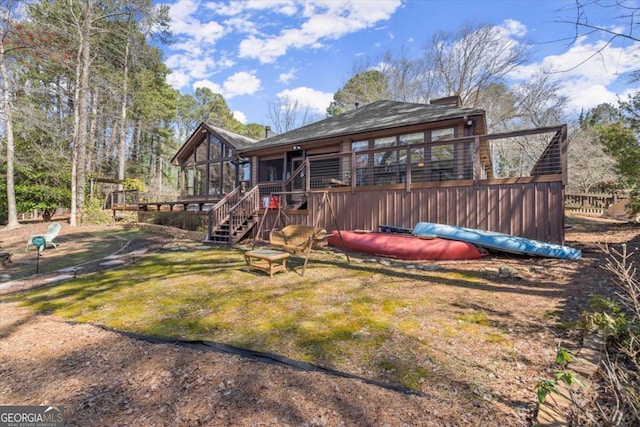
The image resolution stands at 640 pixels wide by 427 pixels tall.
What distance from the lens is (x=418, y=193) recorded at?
25.7ft

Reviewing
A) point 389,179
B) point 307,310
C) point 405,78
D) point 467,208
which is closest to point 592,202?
point 389,179

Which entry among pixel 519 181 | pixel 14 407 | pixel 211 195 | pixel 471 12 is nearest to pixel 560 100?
pixel 471 12

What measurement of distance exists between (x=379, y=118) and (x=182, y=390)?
1145 cm

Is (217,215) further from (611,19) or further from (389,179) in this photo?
(611,19)

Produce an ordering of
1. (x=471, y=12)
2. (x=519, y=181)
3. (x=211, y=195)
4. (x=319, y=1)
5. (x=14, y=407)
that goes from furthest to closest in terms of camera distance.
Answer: (x=471, y=12), (x=211, y=195), (x=319, y=1), (x=519, y=181), (x=14, y=407)

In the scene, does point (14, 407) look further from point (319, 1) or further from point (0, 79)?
point (0, 79)

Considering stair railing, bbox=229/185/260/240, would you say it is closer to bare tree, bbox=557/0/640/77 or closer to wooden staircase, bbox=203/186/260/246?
wooden staircase, bbox=203/186/260/246

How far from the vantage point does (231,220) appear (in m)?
9.49

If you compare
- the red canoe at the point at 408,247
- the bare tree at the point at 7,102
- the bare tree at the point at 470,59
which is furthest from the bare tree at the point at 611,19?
the bare tree at the point at 470,59

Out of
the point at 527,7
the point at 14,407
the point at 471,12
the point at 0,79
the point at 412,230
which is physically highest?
the point at 471,12

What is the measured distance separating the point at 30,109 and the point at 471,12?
27.9 metres

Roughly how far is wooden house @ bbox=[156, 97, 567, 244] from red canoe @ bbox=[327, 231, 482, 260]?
0.89m

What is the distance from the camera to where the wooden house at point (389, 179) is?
6695mm

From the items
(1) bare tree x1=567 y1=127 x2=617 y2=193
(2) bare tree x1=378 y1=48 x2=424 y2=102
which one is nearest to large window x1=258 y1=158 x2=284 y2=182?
(2) bare tree x1=378 y1=48 x2=424 y2=102
